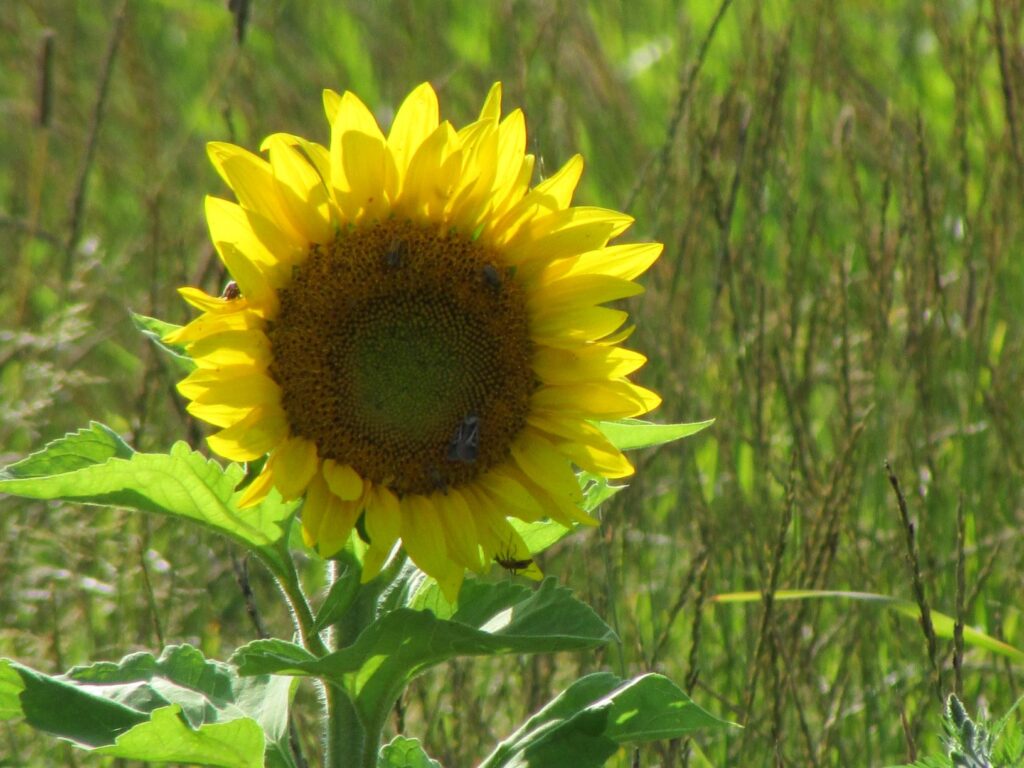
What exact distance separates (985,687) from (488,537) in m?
1.55

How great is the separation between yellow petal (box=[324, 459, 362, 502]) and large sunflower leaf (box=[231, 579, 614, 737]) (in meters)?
0.16

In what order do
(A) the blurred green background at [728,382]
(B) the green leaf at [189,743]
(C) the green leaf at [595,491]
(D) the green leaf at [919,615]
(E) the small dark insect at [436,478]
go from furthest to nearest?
(A) the blurred green background at [728,382] → (D) the green leaf at [919,615] → (C) the green leaf at [595,491] → (E) the small dark insect at [436,478] → (B) the green leaf at [189,743]

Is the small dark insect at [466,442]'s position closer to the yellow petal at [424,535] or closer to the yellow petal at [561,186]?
the yellow petal at [424,535]

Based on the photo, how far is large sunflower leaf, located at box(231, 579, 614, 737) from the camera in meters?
1.66

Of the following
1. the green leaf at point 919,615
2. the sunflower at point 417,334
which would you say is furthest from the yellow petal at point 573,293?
the green leaf at point 919,615

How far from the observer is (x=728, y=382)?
3.38 meters

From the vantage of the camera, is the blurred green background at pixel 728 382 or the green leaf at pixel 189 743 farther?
the blurred green background at pixel 728 382

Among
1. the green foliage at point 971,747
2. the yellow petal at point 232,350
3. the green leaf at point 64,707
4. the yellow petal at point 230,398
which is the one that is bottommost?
the green foliage at point 971,747

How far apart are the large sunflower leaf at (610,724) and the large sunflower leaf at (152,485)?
42 centimetres

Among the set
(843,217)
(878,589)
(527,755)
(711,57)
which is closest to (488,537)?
(527,755)

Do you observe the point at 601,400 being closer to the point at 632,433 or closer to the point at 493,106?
the point at 632,433

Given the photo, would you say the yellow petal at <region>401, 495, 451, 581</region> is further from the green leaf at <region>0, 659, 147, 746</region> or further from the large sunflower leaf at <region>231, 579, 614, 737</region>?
the green leaf at <region>0, 659, 147, 746</region>

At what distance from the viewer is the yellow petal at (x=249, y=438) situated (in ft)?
5.64

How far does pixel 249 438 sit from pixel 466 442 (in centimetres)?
28
